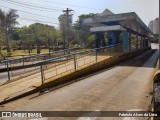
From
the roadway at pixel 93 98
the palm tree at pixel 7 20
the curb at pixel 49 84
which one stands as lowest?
the roadway at pixel 93 98

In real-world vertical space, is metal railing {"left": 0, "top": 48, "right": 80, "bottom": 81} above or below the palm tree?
below

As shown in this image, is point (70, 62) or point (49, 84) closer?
point (49, 84)

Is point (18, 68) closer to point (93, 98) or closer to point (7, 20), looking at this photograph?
point (93, 98)

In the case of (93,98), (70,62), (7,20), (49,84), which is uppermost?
(7,20)

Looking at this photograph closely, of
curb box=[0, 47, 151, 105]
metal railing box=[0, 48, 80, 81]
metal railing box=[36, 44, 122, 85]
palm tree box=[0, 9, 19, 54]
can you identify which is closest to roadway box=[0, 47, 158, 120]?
curb box=[0, 47, 151, 105]

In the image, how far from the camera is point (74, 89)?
1067cm

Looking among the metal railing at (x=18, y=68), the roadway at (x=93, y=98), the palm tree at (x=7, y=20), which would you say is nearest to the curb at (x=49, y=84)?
the roadway at (x=93, y=98)

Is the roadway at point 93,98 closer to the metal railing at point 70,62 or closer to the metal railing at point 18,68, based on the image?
the metal railing at point 70,62

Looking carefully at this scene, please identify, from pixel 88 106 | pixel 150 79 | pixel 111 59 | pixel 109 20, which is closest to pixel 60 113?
pixel 88 106

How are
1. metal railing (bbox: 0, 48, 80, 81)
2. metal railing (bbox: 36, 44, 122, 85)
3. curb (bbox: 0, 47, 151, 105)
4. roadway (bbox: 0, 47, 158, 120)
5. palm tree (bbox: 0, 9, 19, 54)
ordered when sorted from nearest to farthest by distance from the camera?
roadway (bbox: 0, 47, 158, 120), curb (bbox: 0, 47, 151, 105), metal railing (bbox: 36, 44, 122, 85), metal railing (bbox: 0, 48, 80, 81), palm tree (bbox: 0, 9, 19, 54)

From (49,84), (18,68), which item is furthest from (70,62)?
(18,68)

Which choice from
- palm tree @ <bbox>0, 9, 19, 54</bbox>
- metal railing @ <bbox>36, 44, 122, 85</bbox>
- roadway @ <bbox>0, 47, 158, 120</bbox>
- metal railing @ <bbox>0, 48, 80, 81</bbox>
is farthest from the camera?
palm tree @ <bbox>0, 9, 19, 54</bbox>

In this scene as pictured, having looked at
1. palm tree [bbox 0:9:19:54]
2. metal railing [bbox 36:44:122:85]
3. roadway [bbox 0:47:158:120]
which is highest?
palm tree [bbox 0:9:19:54]

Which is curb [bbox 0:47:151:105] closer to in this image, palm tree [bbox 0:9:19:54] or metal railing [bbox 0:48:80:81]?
metal railing [bbox 0:48:80:81]
